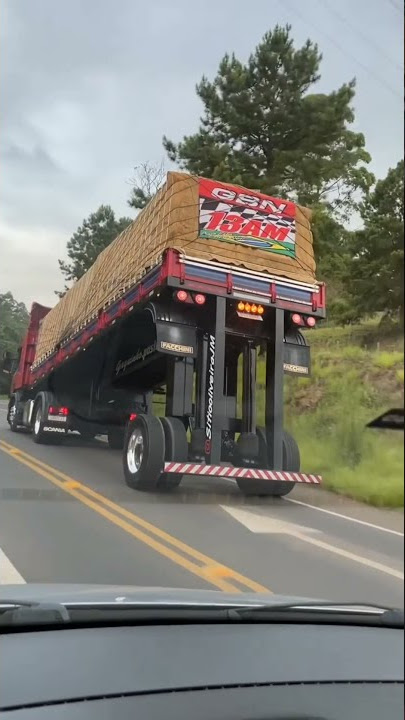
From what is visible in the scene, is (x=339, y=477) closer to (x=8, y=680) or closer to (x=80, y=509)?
(x=8, y=680)

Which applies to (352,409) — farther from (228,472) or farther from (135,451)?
(135,451)

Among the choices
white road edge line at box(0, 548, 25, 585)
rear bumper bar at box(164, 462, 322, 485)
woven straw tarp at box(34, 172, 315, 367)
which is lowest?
white road edge line at box(0, 548, 25, 585)

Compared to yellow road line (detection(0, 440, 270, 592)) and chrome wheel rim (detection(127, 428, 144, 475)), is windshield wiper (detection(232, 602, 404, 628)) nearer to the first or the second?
yellow road line (detection(0, 440, 270, 592))

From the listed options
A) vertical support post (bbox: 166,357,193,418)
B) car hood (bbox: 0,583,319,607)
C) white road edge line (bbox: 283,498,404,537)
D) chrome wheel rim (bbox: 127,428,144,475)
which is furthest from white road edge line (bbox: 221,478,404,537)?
chrome wheel rim (bbox: 127,428,144,475)

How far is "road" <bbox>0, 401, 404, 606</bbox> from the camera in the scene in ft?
8.72

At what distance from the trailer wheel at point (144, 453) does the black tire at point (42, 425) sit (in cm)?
138

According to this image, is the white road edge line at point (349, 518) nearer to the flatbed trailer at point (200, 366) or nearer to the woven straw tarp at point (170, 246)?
the flatbed trailer at point (200, 366)

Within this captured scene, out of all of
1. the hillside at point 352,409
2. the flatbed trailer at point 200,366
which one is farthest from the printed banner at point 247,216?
the hillside at point 352,409

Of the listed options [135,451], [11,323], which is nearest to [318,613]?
[135,451]

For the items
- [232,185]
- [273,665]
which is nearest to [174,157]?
[232,185]

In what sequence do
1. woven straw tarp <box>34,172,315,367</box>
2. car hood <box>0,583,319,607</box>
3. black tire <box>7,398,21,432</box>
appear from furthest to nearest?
black tire <box>7,398,21,432</box>, woven straw tarp <box>34,172,315,367</box>, car hood <box>0,583,319,607</box>

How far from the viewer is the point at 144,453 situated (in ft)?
12.3

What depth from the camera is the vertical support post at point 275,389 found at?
2714mm

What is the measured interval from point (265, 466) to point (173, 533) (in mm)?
1373
